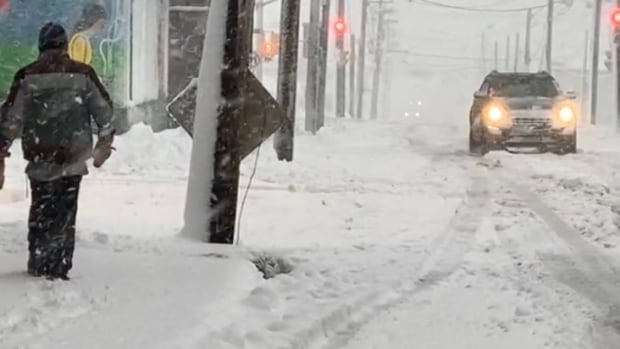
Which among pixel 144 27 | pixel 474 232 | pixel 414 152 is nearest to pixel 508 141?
pixel 414 152

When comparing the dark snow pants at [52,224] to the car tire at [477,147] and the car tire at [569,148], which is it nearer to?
the car tire at [477,147]

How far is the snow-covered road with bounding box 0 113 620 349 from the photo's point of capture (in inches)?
236

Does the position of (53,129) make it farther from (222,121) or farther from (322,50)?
(322,50)

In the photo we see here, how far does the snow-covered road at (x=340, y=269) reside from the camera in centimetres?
599

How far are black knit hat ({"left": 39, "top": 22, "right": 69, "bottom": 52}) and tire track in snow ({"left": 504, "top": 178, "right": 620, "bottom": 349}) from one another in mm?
3869

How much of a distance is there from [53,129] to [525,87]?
16.8m

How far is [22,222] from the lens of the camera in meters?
9.54

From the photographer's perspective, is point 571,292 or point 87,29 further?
point 87,29

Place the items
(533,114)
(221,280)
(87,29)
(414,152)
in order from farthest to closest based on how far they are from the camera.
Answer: (414,152)
(533,114)
(87,29)
(221,280)

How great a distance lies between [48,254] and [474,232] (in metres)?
5.16

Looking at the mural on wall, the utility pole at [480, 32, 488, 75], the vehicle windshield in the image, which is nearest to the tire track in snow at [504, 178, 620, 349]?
the mural on wall

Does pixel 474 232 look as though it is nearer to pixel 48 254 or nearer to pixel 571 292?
pixel 571 292

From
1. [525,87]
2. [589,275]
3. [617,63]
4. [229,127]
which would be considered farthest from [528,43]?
[229,127]

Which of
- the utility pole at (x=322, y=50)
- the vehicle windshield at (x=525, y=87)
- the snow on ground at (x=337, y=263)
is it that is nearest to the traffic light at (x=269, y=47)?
the utility pole at (x=322, y=50)
